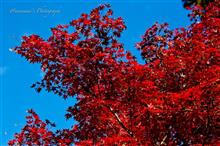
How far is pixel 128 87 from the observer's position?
10922mm

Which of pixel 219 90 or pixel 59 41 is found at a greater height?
pixel 59 41

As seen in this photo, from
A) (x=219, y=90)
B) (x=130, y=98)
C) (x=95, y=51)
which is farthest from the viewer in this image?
(x=95, y=51)

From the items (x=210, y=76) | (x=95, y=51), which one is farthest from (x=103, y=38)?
(x=210, y=76)

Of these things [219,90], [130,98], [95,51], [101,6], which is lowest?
[219,90]

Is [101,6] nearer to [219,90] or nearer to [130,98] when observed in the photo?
[130,98]

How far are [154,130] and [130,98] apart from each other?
5.70 feet

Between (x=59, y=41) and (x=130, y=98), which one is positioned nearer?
(x=130, y=98)

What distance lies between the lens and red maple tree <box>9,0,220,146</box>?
10.9 metres

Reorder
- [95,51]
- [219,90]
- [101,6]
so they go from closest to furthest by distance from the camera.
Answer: [219,90]
[95,51]
[101,6]

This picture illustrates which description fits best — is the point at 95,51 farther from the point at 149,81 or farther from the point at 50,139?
the point at 50,139

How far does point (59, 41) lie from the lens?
12227 mm

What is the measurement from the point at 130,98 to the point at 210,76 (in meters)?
2.43

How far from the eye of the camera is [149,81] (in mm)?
10898

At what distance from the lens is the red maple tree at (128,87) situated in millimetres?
10852
